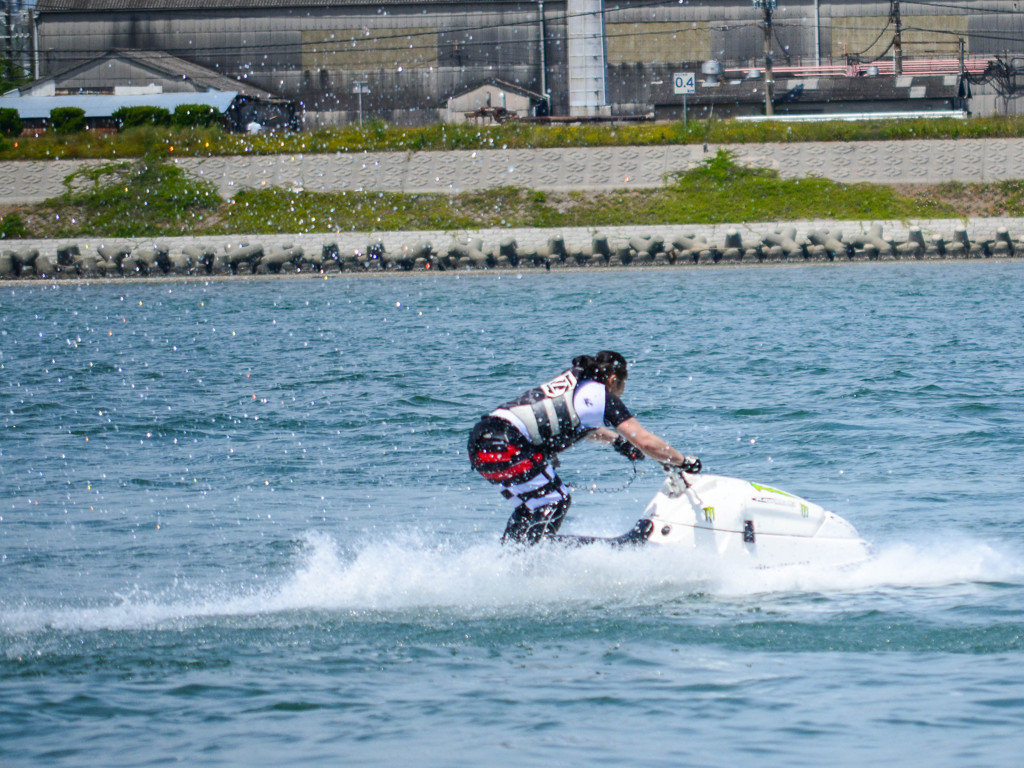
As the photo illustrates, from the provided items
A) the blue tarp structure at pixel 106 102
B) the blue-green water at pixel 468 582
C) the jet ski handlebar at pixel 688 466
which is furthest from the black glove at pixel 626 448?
the blue tarp structure at pixel 106 102

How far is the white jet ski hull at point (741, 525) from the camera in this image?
7.71 metres

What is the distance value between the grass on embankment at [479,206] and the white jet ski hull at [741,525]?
109 ft

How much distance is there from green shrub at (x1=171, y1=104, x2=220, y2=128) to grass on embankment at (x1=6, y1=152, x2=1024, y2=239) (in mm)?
4766

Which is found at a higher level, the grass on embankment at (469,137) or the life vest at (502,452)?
the grass on embankment at (469,137)

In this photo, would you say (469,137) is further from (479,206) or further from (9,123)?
(9,123)

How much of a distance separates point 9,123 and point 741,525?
47.5 meters

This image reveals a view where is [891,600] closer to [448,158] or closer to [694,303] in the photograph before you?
[694,303]

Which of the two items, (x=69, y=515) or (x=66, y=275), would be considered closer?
(x=69, y=515)

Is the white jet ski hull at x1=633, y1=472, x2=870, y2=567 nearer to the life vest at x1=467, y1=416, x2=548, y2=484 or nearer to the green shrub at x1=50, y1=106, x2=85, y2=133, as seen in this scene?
the life vest at x1=467, y1=416, x2=548, y2=484

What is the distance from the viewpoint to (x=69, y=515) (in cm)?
1025

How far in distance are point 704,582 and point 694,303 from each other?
2054 cm

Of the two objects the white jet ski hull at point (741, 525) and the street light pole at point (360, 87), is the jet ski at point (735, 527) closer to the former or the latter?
the white jet ski hull at point (741, 525)

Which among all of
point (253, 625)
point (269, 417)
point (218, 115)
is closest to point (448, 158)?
point (218, 115)

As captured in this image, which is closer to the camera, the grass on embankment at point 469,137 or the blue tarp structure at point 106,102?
the grass on embankment at point 469,137
